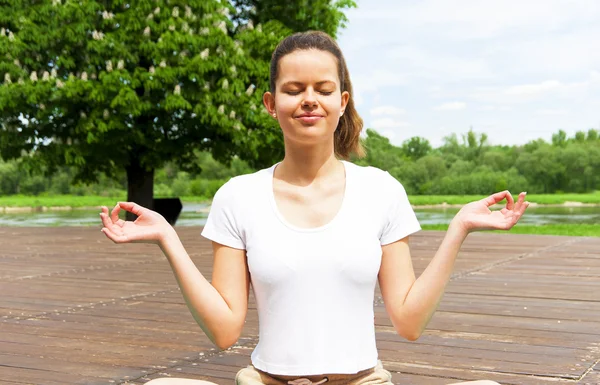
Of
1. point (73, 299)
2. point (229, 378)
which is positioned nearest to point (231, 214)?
point (229, 378)

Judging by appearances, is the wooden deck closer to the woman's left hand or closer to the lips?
the woman's left hand

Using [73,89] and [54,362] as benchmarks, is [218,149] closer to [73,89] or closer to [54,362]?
[73,89]

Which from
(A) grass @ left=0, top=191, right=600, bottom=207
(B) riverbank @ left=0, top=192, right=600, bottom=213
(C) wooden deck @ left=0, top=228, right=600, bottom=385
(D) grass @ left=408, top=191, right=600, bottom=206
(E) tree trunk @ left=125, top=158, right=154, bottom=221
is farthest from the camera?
(B) riverbank @ left=0, top=192, right=600, bottom=213

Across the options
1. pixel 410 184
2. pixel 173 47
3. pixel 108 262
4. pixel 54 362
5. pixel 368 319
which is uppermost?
pixel 173 47

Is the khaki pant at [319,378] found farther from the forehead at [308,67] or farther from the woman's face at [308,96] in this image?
the forehead at [308,67]

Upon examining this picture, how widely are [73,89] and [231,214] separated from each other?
44.6 ft

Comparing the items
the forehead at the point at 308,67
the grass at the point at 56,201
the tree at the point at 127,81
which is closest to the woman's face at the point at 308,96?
the forehead at the point at 308,67

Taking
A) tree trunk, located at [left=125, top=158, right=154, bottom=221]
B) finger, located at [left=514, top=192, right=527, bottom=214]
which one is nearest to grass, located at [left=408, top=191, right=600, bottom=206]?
tree trunk, located at [left=125, top=158, right=154, bottom=221]

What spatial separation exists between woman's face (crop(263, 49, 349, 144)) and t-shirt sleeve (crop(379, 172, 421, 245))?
0.24m

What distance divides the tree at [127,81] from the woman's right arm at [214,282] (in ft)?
42.8

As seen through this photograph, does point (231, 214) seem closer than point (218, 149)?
Yes

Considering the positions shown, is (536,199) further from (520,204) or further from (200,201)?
(520,204)

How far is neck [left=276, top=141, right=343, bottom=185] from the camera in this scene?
2.08 metres

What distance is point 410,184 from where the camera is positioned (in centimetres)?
5194
